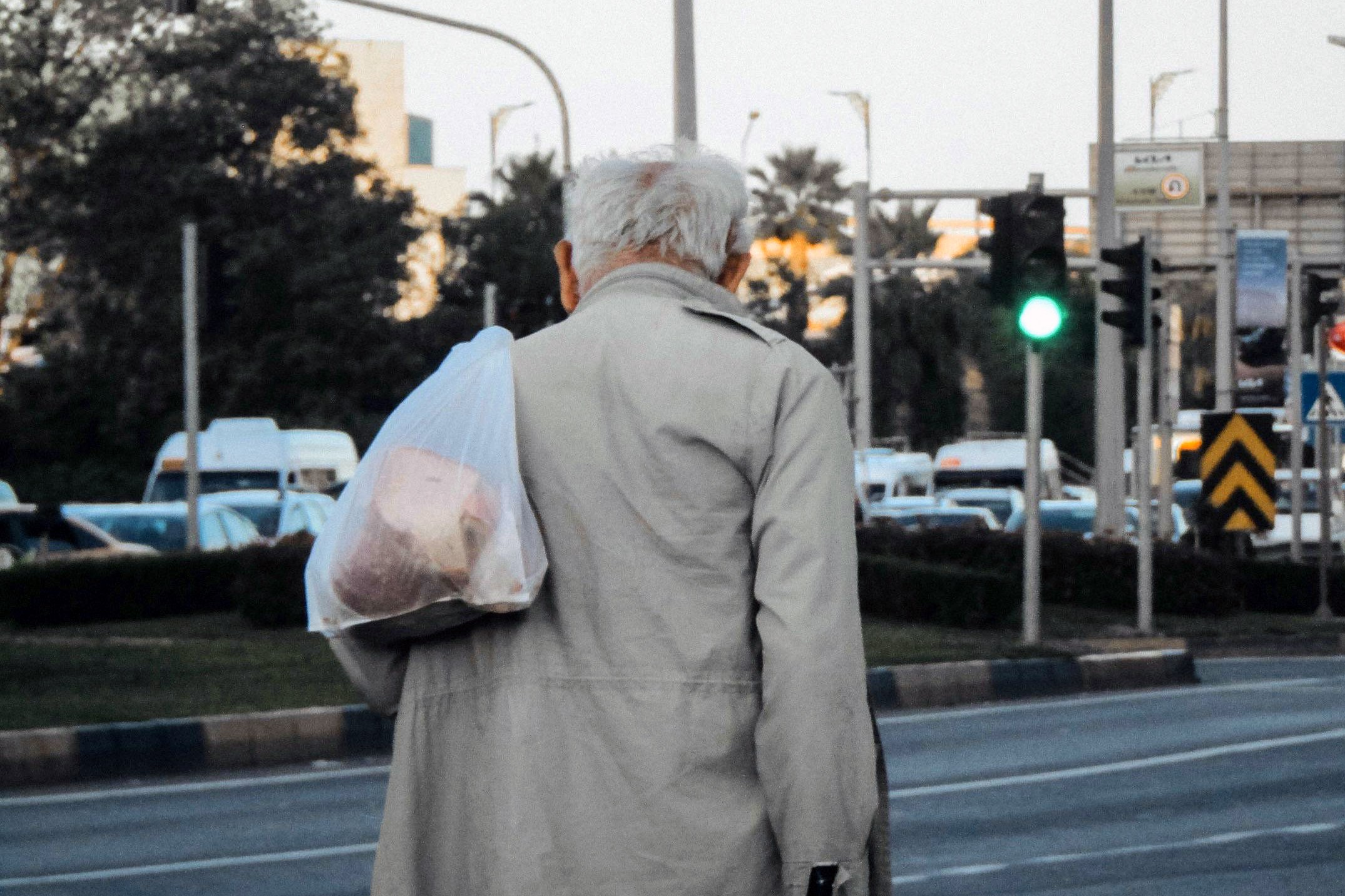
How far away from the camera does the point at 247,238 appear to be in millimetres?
47281

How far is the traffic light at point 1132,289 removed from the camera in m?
18.8

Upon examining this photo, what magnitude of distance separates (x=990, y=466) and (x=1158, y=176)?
31.8 ft

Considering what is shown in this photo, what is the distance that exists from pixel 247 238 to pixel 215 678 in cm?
3314

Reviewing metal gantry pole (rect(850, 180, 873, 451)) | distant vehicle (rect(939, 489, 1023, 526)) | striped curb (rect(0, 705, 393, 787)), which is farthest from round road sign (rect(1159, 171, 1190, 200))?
striped curb (rect(0, 705, 393, 787))

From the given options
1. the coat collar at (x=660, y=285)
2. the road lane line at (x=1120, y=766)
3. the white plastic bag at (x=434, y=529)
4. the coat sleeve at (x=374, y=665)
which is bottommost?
the road lane line at (x=1120, y=766)

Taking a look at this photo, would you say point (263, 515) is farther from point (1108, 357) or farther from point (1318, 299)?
point (1318, 299)

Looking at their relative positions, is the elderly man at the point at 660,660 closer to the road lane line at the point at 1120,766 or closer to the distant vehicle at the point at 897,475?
the road lane line at the point at 1120,766

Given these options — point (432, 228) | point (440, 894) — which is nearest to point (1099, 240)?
point (440, 894)

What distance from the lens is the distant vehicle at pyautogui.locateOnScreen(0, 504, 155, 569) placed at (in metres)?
24.3

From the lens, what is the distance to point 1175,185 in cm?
3750

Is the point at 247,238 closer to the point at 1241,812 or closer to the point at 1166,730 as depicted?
the point at 1166,730

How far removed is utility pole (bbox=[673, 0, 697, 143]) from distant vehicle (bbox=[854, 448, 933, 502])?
27057 mm

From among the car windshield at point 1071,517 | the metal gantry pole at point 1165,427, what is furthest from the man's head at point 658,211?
the car windshield at point 1071,517

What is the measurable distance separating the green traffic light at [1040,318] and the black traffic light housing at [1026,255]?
48mm
